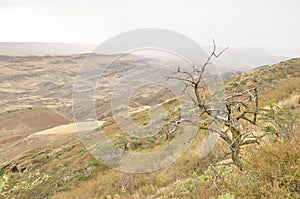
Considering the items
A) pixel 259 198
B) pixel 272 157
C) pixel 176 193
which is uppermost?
pixel 272 157

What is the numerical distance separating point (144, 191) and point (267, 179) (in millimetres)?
4956

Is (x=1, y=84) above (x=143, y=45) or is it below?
below

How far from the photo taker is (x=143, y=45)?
672cm

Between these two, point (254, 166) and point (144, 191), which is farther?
point (144, 191)

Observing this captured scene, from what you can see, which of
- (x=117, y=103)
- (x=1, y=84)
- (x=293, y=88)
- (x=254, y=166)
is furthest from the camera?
(x=1, y=84)

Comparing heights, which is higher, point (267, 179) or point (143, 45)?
point (143, 45)

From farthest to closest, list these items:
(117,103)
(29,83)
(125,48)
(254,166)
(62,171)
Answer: (29,83) < (62,171) < (117,103) < (125,48) < (254,166)

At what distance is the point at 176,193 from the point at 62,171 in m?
12.9

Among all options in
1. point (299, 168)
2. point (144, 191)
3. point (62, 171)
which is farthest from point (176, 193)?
point (62, 171)

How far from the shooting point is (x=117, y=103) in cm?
771

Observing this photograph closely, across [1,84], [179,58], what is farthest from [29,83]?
[179,58]

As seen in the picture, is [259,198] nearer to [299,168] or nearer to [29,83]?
[299,168]

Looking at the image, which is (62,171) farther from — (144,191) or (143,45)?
(143,45)

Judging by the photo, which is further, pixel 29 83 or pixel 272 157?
pixel 29 83
